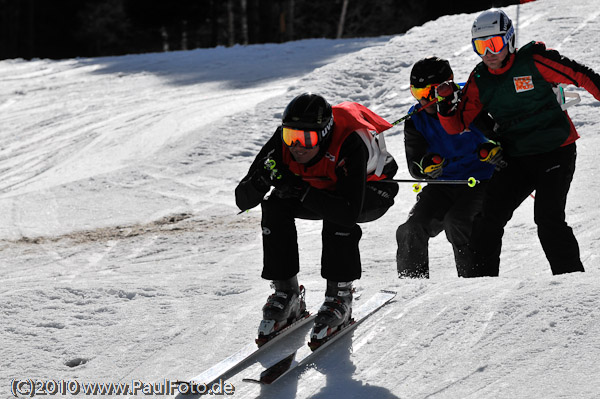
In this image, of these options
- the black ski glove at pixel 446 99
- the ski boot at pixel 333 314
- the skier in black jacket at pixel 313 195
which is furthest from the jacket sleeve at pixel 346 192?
the black ski glove at pixel 446 99

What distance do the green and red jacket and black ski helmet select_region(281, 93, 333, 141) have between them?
1.52 metres

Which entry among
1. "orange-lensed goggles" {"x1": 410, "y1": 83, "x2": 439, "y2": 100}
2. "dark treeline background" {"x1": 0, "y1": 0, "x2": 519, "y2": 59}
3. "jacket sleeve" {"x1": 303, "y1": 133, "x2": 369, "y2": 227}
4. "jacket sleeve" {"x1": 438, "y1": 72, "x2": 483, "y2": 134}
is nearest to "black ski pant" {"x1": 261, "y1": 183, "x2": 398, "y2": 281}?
"jacket sleeve" {"x1": 303, "y1": 133, "x2": 369, "y2": 227}

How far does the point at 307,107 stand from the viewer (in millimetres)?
3863

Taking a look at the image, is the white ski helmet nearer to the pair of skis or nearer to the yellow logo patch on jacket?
the yellow logo patch on jacket

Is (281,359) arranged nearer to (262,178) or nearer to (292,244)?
(292,244)

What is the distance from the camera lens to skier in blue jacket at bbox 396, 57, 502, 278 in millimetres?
5125

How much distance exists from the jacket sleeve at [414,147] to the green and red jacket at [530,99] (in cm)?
54

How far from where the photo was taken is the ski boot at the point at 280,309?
13.0ft

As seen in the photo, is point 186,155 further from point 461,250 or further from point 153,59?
point 153,59

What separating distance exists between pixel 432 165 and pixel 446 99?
45cm

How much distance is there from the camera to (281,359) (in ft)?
12.3

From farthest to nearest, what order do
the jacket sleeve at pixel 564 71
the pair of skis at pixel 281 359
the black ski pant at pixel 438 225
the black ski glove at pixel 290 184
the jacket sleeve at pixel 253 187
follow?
the black ski pant at pixel 438 225 < the jacket sleeve at pixel 564 71 < the jacket sleeve at pixel 253 187 < the black ski glove at pixel 290 184 < the pair of skis at pixel 281 359

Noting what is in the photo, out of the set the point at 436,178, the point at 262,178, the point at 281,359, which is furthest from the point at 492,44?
the point at 281,359

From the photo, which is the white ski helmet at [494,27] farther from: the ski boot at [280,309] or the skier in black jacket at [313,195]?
the ski boot at [280,309]
